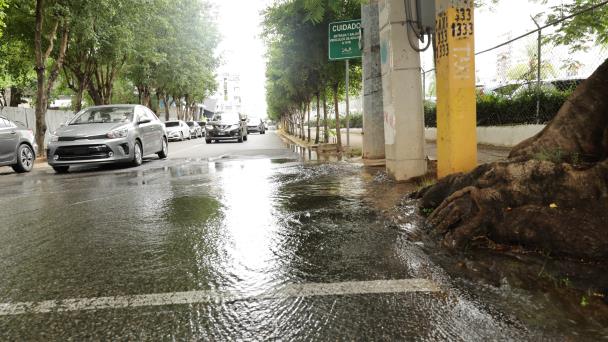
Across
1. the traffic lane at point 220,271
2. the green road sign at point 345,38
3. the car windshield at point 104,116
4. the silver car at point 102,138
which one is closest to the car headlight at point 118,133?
the silver car at point 102,138

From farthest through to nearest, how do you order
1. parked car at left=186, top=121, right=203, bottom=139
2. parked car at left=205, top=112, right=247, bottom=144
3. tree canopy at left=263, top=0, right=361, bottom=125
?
parked car at left=186, top=121, right=203, bottom=139, parked car at left=205, top=112, right=247, bottom=144, tree canopy at left=263, top=0, right=361, bottom=125

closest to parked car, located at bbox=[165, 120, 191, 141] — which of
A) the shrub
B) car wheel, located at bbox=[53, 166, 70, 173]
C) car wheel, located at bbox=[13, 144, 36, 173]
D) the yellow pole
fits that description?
car wheel, located at bbox=[13, 144, 36, 173]

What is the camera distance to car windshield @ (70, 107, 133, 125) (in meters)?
12.4

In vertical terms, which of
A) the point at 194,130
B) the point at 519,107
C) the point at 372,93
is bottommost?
the point at 519,107

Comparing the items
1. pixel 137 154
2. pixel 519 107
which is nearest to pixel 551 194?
pixel 519 107

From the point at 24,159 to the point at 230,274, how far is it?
1165cm

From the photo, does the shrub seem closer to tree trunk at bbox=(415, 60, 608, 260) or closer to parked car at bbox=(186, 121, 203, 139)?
tree trunk at bbox=(415, 60, 608, 260)

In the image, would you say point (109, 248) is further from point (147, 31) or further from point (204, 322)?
point (147, 31)

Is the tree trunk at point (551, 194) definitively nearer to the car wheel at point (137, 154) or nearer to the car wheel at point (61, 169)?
the car wheel at point (137, 154)

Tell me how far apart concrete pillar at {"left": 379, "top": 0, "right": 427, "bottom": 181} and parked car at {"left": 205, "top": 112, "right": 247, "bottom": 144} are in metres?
20.1

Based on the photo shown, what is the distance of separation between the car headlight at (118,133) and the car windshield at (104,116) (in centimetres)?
50

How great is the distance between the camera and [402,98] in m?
7.21

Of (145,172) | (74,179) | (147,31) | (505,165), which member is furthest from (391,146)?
(147,31)

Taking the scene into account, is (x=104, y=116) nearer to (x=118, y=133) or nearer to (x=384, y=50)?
(x=118, y=133)
